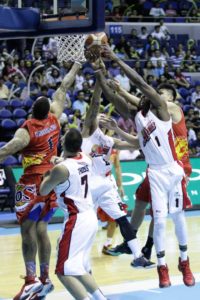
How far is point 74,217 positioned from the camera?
699 centimetres

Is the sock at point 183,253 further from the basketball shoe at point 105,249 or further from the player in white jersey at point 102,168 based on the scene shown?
the basketball shoe at point 105,249

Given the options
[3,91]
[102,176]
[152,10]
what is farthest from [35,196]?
[152,10]

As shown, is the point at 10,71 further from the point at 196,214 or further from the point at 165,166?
the point at 165,166

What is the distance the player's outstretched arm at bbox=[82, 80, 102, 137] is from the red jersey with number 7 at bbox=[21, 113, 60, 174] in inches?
32.9

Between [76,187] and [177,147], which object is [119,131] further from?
[76,187]

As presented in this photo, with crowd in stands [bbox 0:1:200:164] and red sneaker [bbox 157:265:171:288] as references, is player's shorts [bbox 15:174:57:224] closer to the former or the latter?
red sneaker [bbox 157:265:171:288]

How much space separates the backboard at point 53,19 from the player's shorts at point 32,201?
1.62m

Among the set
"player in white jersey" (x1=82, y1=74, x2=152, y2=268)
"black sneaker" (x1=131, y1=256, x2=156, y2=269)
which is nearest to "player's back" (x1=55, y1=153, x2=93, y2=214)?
"black sneaker" (x1=131, y1=256, x2=156, y2=269)

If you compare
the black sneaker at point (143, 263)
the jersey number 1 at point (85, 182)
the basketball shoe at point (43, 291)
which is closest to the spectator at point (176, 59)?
the black sneaker at point (143, 263)

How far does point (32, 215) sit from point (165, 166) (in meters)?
1.48

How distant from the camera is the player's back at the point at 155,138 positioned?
8234 millimetres

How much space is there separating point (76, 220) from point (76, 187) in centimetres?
29

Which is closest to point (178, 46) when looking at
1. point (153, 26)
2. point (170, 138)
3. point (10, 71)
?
point (153, 26)

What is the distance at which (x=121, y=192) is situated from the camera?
13445mm
